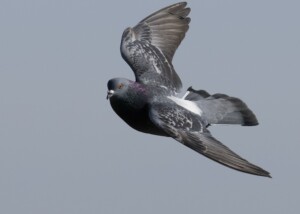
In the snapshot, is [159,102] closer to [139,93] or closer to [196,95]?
[139,93]

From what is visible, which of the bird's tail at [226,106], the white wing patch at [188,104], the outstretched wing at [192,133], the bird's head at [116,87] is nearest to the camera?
the outstretched wing at [192,133]

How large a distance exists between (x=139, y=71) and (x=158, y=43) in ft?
6.57

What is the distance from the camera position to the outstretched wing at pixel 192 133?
14893mm

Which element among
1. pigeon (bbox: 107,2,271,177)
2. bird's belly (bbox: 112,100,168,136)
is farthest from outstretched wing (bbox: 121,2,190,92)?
bird's belly (bbox: 112,100,168,136)

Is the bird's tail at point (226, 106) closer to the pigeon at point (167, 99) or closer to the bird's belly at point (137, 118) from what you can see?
the pigeon at point (167, 99)

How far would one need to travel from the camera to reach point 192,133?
1719cm

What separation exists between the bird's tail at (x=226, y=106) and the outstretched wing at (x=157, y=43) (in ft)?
1.75

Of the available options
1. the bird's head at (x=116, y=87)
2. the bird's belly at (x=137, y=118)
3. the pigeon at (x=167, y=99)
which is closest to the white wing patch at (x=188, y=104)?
the pigeon at (x=167, y=99)

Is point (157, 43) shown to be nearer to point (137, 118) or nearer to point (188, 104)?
point (188, 104)

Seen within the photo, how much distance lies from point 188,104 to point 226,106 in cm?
134

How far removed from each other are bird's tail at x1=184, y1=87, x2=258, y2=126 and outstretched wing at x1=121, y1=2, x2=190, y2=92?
1.75 feet

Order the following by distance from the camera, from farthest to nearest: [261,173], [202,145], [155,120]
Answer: [155,120] → [202,145] → [261,173]

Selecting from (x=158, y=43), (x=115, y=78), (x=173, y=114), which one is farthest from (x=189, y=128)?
(x=158, y=43)

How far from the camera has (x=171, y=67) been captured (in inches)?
840
